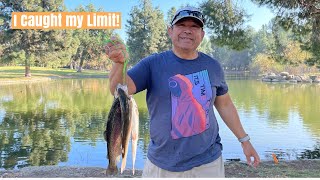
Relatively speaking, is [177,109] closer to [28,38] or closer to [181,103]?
[181,103]

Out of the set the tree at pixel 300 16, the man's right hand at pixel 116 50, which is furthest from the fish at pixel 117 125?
the tree at pixel 300 16

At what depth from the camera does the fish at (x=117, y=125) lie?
1.80 m

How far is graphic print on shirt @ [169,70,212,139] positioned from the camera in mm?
2043

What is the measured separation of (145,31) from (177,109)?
42751 mm

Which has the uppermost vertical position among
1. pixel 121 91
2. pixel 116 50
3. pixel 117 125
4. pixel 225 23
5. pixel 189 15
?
pixel 225 23

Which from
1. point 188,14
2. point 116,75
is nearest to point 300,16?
point 188,14

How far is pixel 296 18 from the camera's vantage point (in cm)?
960

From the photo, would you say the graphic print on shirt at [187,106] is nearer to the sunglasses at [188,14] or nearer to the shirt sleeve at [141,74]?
the shirt sleeve at [141,74]

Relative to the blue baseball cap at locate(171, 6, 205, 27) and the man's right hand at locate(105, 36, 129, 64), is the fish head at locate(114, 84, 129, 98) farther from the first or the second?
the blue baseball cap at locate(171, 6, 205, 27)

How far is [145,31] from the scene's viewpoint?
1746 inches

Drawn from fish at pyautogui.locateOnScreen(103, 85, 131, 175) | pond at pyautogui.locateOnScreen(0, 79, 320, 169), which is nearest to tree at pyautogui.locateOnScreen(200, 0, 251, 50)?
pond at pyautogui.locateOnScreen(0, 79, 320, 169)

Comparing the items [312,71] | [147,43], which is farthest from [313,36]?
[312,71]

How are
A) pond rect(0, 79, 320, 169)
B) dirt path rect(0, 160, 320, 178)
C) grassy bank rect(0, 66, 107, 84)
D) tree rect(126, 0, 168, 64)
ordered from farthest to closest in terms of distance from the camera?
tree rect(126, 0, 168, 64), grassy bank rect(0, 66, 107, 84), pond rect(0, 79, 320, 169), dirt path rect(0, 160, 320, 178)

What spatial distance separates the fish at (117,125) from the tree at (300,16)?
686 centimetres
